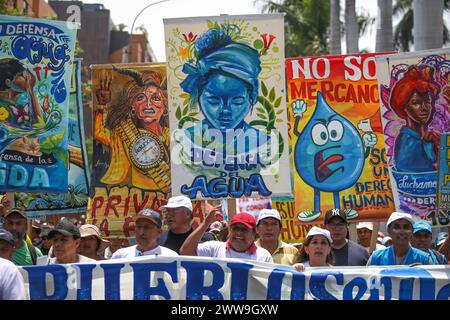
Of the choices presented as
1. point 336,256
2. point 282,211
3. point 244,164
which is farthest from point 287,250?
point 282,211

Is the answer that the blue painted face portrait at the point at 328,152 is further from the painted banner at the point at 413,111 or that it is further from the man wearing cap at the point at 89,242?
the man wearing cap at the point at 89,242

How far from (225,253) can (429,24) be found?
24.6ft

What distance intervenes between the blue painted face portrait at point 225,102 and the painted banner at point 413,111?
1594 mm

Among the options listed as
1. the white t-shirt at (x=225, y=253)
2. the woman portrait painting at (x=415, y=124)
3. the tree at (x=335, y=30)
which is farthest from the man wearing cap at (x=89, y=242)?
the tree at (x=335, y=30)

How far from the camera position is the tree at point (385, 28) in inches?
721

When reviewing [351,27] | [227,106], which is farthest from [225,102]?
[351,27]

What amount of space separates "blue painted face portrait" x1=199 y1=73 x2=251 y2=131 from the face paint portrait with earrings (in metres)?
1.26

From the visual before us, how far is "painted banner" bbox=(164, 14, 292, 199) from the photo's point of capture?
392 inches

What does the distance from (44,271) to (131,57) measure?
75699 millimetres

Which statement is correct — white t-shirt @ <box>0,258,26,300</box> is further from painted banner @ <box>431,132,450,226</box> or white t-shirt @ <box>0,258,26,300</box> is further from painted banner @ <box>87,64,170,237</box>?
painted banner @ <box>87,64,170,237</box>

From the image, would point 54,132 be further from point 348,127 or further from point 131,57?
point 131,57

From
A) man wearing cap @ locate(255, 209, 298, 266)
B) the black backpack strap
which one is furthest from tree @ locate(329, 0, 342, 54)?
man wearing cap @ locate(255, 209, 298, 266)

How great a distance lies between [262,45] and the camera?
10.1 m

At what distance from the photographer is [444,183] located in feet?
31.3
